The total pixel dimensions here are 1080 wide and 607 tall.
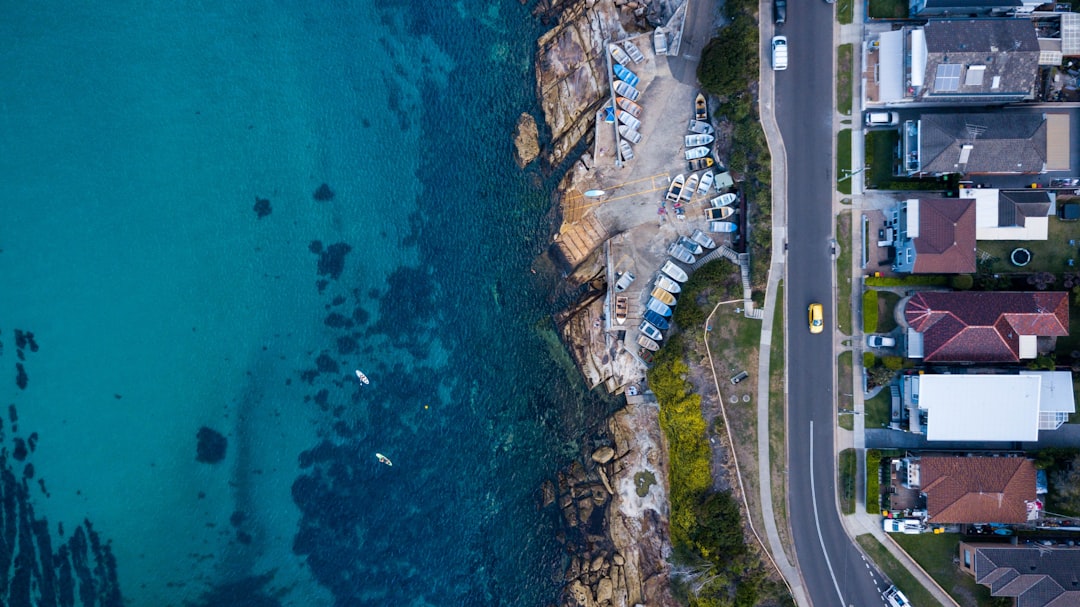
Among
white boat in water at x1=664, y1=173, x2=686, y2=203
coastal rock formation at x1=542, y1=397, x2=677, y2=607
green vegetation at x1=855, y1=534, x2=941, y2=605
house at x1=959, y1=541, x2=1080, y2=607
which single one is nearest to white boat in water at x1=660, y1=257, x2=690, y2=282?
white boat in water at x1=664, y1=173, x2=686, y2=203

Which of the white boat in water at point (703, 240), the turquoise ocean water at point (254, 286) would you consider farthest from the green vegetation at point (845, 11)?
the turquoise ocean water at point (254, 286)

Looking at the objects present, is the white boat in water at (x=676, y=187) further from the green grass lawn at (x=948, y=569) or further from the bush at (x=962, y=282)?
the green grass lawn at (x=948, y=569)

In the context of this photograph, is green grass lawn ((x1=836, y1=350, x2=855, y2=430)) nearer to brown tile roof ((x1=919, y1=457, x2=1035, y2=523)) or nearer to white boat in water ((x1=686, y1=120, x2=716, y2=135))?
brown tile roof ((x1=919, y1=457, x2=1035, y2=523))

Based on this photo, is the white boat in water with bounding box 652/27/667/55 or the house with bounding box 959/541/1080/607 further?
the white boat in water with bounding box 652/27/667/55

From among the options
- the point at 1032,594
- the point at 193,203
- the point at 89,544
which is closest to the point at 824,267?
the point at 1032,594

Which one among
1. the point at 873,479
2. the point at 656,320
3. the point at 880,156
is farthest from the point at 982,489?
the point at 656,320

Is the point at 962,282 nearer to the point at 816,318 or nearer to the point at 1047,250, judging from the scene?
the point at 1047,250
